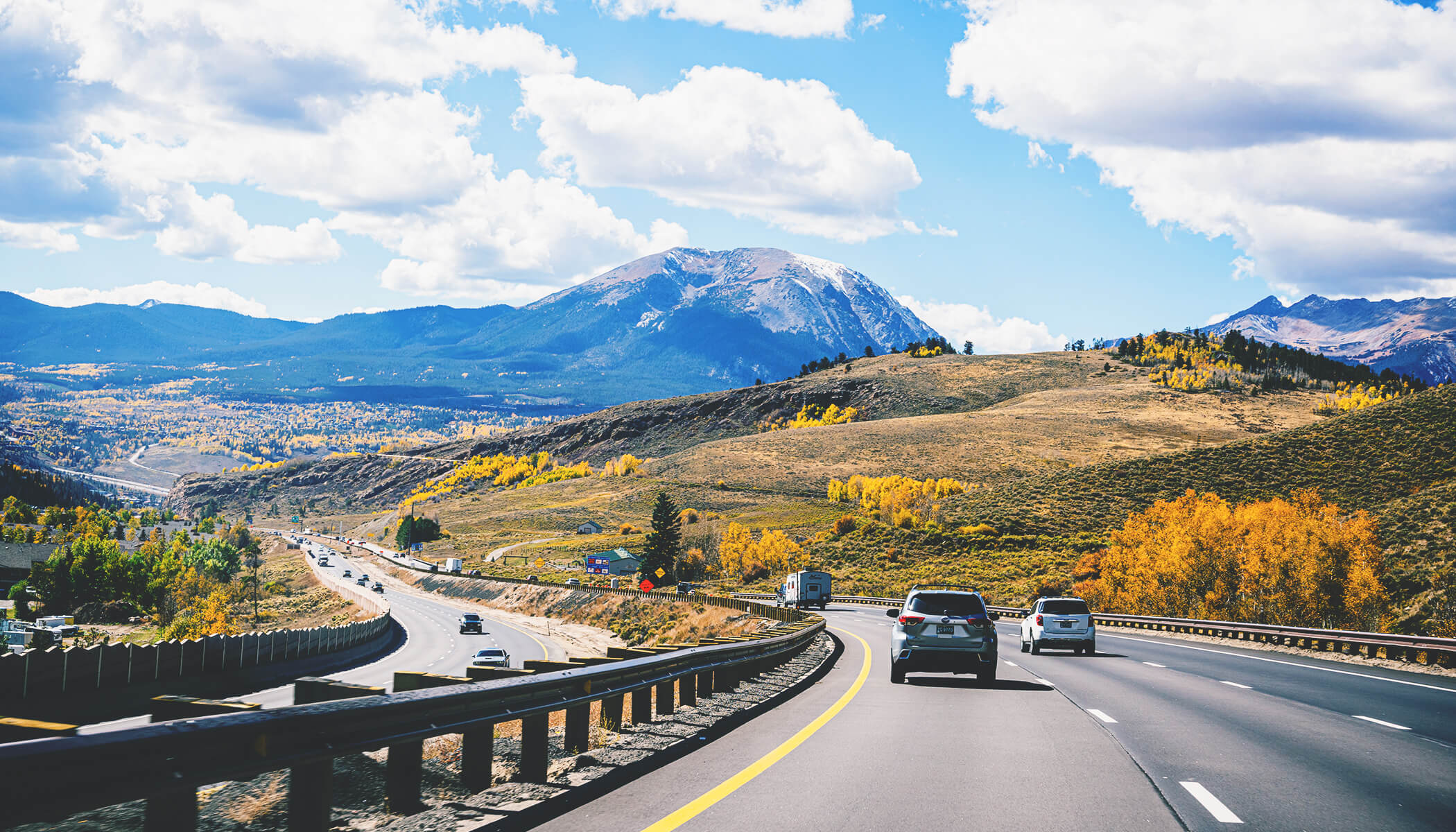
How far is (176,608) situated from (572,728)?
97390mm

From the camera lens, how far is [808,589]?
2800 inches

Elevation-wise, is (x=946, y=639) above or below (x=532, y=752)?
below

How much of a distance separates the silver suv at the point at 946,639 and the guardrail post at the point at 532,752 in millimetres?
11743

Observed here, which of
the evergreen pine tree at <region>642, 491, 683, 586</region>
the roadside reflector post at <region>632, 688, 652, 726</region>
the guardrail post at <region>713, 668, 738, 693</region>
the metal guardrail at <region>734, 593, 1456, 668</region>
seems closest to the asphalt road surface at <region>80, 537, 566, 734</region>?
the guardrail post at <region>713, 668, 738, 693</region>

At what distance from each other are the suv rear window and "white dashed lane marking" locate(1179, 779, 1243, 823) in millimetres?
9831

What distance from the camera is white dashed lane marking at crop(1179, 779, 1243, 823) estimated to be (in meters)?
7.79

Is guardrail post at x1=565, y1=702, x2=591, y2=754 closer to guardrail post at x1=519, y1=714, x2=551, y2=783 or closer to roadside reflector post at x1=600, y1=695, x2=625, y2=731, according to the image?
roadside reflector post at x1=600, y1=695, x2=625, y2=731

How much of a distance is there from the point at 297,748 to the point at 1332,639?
96.6 feet

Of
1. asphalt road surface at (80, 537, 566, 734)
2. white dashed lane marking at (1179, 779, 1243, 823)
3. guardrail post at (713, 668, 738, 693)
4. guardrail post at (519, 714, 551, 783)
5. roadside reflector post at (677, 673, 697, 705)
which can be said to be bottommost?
asphalt road surface at (80, 537, 566, 734)

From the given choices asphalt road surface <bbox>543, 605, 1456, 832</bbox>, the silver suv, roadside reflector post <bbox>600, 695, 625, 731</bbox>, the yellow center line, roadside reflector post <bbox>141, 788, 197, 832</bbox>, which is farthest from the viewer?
the silver suv

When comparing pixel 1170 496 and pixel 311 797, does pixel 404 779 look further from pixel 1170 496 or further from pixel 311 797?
pixel 1170 496

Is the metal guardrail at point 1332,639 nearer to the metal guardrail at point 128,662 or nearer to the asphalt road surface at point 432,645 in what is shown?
the metal guardrail at point 128,662

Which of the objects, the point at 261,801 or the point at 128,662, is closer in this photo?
the point at 261,801

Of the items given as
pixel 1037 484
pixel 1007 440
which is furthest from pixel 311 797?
pixel 1007 440
